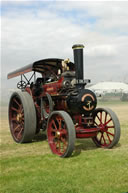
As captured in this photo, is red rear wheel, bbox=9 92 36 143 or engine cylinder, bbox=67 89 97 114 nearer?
engine cylinder, bbox=67 89 97 114

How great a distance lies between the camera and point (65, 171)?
4.33m

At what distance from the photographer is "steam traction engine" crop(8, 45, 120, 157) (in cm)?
548

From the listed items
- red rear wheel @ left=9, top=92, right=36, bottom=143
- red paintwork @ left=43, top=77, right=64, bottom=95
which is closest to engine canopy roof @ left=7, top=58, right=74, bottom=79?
red paintwork @ left=43, top=77, right=64, bottom=95

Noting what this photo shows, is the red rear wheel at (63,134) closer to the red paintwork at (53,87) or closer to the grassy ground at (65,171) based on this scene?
the grassy ground at (65,171)

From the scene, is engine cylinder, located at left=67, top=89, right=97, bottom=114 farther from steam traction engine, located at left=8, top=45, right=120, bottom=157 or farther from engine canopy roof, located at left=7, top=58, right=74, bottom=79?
engine canopy roof, located at left=7, top=58, right=74, bottom=79

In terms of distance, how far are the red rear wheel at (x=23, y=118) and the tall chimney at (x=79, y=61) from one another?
5.35 feet

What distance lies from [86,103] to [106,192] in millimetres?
2467

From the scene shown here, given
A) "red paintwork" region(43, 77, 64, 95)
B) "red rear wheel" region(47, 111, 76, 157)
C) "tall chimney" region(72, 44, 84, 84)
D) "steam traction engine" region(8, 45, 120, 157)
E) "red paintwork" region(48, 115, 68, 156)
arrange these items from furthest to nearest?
"red paintwork" region(43, 77, 64, 95), "tall chimney" region(72, 44, 84, 84), "steam traction engine" region(8, 45, 120, 157), "red paintwork" region(48, 115, 68, 156), "red rear wheel" region(47, 111, 76, 157)

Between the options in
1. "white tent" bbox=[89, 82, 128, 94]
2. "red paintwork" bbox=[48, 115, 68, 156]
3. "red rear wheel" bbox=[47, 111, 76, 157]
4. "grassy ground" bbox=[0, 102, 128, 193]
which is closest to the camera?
"grassy ground" bbox=[0, 102, 128, 193]

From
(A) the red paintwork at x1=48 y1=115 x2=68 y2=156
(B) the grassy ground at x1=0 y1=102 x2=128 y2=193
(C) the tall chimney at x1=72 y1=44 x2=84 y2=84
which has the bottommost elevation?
(B) the grassy ground at x1=0 y1=102 x2=128 y2=193

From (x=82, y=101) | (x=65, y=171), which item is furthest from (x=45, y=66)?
(x=65, y=171)

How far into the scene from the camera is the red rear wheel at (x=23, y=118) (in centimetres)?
655

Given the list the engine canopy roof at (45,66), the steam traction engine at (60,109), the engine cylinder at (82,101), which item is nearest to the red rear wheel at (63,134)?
the steam traction engine at (60,109)

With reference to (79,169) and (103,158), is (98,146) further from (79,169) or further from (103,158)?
(79,169)
